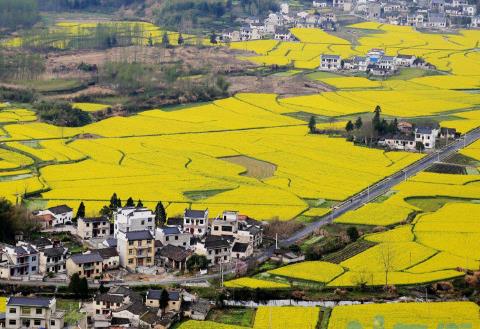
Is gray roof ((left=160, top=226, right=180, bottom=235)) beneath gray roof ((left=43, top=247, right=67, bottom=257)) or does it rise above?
beneath

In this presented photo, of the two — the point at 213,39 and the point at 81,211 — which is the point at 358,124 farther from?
the point at 213,39

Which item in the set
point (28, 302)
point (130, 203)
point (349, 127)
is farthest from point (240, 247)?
point (349, 127)

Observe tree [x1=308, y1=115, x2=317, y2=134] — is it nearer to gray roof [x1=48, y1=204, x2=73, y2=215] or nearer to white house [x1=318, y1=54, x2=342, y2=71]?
gray roof [x1=48, y1=204, x2=73, y2=215]

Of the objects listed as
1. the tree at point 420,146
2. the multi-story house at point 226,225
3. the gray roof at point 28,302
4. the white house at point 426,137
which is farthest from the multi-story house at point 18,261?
the white house at point 426,137

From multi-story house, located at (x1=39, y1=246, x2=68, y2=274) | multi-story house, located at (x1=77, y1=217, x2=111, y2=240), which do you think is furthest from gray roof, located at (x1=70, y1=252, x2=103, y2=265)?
multi-story house, located at (x1=77, y1=217, x2=111, y2=240)

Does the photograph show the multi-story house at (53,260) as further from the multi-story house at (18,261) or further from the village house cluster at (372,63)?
the village house cluster at (372,63)
